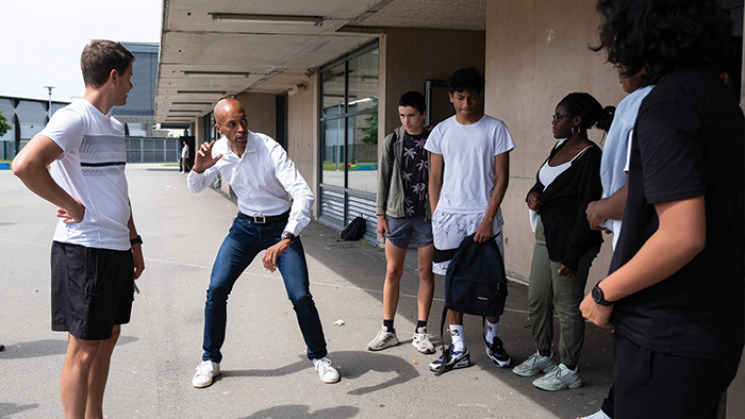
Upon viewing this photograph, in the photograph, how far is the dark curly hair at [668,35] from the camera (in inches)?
66.6

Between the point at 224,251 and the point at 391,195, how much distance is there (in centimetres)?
142

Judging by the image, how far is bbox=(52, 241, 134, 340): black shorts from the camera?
2959mm

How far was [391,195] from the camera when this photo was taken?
5.02 meters

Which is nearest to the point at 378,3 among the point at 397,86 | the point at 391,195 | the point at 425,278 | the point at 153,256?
the point at 397,86

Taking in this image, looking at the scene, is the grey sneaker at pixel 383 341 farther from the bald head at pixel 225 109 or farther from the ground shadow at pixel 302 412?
the bald head at pixel 225 109

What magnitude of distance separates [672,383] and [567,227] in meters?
2.30

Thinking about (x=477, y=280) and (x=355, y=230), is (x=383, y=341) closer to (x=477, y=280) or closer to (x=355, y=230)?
(x=477, y=280)

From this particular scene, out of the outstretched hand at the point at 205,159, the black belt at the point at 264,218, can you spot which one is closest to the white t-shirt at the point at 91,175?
the outstretched hand at the point at 205,159

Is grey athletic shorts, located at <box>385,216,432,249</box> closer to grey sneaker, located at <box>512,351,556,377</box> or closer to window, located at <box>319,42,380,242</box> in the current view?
grey sneaker, located at <box>512,351,556,377</box>

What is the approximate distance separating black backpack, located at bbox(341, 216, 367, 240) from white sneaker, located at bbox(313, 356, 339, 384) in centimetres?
665

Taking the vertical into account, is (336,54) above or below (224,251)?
above

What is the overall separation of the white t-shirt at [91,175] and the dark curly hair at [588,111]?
261 centimetres

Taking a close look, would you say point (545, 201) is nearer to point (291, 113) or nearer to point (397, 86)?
point (397, 86)

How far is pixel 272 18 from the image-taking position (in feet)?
27.9
